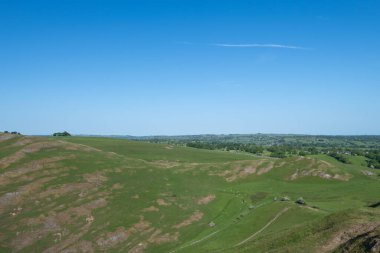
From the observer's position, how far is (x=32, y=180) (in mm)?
101250

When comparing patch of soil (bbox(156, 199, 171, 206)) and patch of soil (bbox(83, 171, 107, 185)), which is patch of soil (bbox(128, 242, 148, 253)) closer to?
patch of soil (bbox(156, 199, 171, 206))

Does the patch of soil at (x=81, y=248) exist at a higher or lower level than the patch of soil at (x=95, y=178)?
lower

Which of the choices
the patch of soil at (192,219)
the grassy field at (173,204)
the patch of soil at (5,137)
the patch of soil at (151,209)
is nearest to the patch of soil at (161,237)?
the grassy field at (173,204)

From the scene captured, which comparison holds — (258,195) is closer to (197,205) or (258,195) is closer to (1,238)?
(197,205)

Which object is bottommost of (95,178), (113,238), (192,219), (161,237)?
(161,237)

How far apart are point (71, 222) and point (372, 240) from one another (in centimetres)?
6770

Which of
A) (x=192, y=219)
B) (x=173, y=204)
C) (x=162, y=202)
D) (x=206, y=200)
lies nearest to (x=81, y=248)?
(x=192, y=219)

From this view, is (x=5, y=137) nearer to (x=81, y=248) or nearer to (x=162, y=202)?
(x=162, y=202)

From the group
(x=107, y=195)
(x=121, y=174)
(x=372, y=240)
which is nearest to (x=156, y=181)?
(x=121, y=174)

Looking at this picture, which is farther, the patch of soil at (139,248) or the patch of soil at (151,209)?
the patch of soil at (151,209)

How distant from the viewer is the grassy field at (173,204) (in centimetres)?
5372

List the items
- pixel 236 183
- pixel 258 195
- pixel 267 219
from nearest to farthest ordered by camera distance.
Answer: pixel 267 219, pixel 258 195, pixel 236 183

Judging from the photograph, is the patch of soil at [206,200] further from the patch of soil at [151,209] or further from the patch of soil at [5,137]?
the patch of soil at [5,137]

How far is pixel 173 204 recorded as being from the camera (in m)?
97.2
